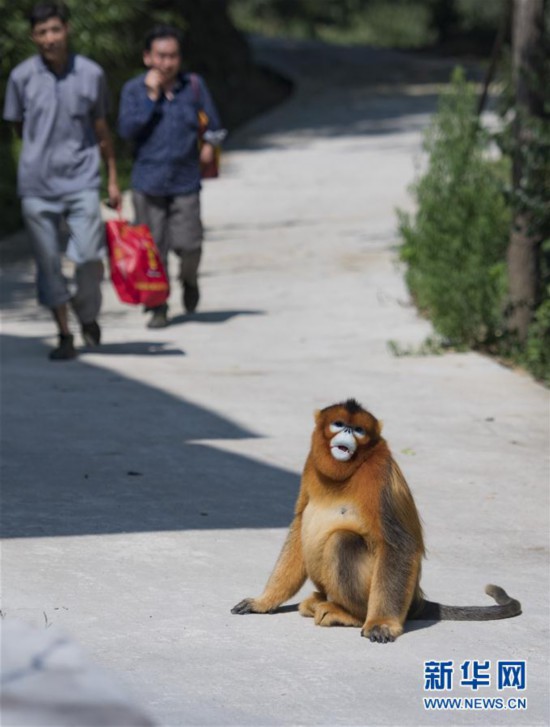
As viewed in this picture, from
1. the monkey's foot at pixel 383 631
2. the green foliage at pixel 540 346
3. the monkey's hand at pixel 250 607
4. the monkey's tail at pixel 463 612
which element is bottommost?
the green foliage at pixel 540 346

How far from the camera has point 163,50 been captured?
1091cm

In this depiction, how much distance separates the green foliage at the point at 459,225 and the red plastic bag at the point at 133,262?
1.99 meters

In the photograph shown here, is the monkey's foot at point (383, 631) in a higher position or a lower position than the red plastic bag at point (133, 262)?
higher

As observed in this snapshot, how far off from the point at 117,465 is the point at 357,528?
8.90 feet

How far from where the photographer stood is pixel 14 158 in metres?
17.8

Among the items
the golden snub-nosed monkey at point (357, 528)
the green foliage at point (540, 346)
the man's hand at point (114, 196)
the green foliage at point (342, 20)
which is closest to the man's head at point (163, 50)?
the man's hand at point (114, 196)

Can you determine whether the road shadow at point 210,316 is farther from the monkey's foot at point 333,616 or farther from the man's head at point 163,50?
the monkey's foot at point 333,616

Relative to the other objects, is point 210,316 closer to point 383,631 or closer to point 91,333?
point 91,333

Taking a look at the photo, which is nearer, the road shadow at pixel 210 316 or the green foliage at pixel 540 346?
the green foliage at pixel 540 346

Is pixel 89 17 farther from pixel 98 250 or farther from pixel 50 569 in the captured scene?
pixel 50 569

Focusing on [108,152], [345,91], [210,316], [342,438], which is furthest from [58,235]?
[345,91]

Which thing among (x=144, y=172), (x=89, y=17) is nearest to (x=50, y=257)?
(x=144, y=172)

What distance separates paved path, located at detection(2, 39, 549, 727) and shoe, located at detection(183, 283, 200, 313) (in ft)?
0.32

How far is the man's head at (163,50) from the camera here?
35.8 ft
